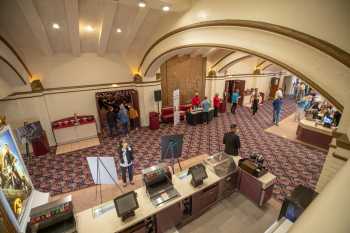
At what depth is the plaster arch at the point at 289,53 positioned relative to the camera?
2.72m

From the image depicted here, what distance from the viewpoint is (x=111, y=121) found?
8.20m

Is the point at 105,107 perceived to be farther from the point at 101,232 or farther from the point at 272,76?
the point at 272,76

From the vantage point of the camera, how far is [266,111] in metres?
12.3

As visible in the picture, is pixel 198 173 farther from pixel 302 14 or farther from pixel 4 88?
pixel 4 88

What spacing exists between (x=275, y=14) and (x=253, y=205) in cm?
436

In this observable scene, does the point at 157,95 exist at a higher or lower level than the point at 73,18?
lower

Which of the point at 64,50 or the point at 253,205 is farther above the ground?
the point at 64,50

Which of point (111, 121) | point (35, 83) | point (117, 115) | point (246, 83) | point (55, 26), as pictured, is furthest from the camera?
point (246, 83)

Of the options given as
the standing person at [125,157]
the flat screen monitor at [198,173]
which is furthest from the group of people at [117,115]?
the flat screen monitor at [198,173]

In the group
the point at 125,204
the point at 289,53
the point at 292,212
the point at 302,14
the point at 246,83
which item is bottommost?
the point at 292,212

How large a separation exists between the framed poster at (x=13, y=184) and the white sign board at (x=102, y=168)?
1238 millimetres

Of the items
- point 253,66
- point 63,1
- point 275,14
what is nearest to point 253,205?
point 275,14

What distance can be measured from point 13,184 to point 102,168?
1.54m

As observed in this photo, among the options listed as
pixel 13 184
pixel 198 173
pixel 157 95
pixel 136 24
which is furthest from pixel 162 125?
pixel 13 184
